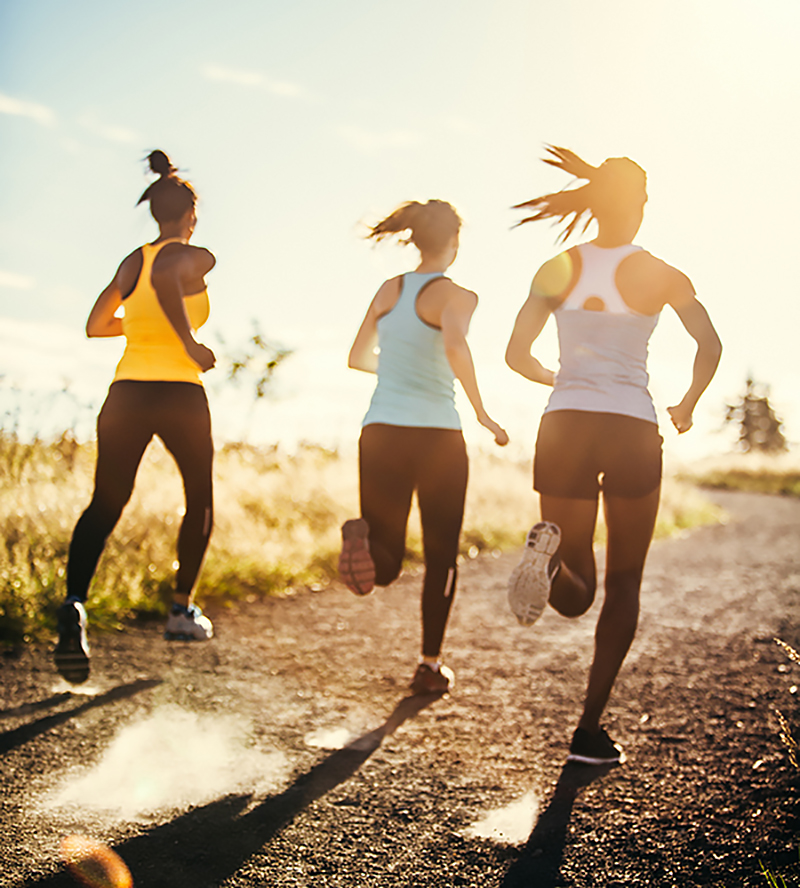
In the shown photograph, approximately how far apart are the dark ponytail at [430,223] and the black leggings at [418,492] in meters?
0.92

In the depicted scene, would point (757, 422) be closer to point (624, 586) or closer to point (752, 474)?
point (752, 474)

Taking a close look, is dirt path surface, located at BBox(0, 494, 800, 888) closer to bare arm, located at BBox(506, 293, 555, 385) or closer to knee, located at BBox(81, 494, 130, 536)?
knee, located at BBox(81, 494, 130, 536)

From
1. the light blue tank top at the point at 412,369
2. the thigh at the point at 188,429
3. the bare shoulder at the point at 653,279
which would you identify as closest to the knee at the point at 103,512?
the thigh at the point at 188,429

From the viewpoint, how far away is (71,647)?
10.9ft

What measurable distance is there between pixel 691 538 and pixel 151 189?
39.0 ft

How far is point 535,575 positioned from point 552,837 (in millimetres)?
937

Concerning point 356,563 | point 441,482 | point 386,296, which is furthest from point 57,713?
point 386,296

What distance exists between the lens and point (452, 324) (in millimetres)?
3559

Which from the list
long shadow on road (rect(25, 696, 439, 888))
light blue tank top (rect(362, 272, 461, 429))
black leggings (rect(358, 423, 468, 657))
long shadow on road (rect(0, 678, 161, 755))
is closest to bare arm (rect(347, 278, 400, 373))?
light blue tank top (rect(362, 272, 461, 429))

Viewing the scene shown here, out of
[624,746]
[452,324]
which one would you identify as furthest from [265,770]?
[452,324]

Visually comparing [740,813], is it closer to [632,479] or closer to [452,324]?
[632,479]

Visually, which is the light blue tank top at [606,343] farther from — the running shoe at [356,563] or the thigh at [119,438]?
the thigh at [119,438]

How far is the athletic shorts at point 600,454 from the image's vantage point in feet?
9.86

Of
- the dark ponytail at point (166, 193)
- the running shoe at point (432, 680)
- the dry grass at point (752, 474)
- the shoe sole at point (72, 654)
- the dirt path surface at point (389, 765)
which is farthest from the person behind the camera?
the dry grass at point (752, 474)
